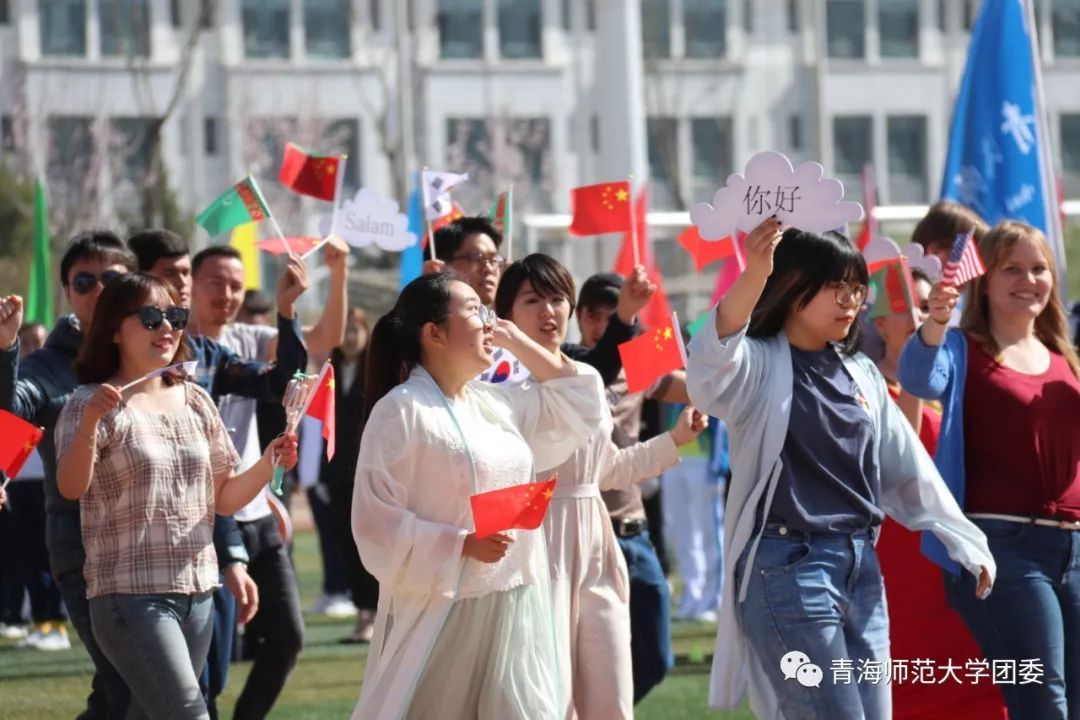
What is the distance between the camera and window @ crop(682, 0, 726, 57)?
44.2 m

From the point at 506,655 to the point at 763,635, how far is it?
2.31ft

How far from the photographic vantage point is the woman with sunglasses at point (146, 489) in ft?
18.9

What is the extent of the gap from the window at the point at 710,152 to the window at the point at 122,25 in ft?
40.4

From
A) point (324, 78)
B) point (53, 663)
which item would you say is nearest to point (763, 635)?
point (53, 663)

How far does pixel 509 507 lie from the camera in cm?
516

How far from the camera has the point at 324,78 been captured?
4153 cm

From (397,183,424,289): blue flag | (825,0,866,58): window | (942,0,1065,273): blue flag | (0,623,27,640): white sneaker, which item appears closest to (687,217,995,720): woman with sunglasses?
(942,0,1065,273): blue flag

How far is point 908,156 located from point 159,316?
4202cm

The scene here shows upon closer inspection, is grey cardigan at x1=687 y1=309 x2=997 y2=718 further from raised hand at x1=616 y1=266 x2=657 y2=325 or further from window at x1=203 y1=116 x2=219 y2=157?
window at x1=203 y1=116 x2=219 y2=157

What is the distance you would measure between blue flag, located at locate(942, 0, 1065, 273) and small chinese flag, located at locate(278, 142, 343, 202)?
3140 mm

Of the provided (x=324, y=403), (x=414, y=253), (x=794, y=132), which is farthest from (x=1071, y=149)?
(x=324, y=403)

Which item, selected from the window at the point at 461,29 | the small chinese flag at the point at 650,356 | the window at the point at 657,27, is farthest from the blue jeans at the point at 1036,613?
the window at the point at 461,29

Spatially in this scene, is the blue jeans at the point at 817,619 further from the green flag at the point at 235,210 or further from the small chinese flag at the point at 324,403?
the green flag at the point at 235,210

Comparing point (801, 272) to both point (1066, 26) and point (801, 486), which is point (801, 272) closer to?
point (801, 486)
